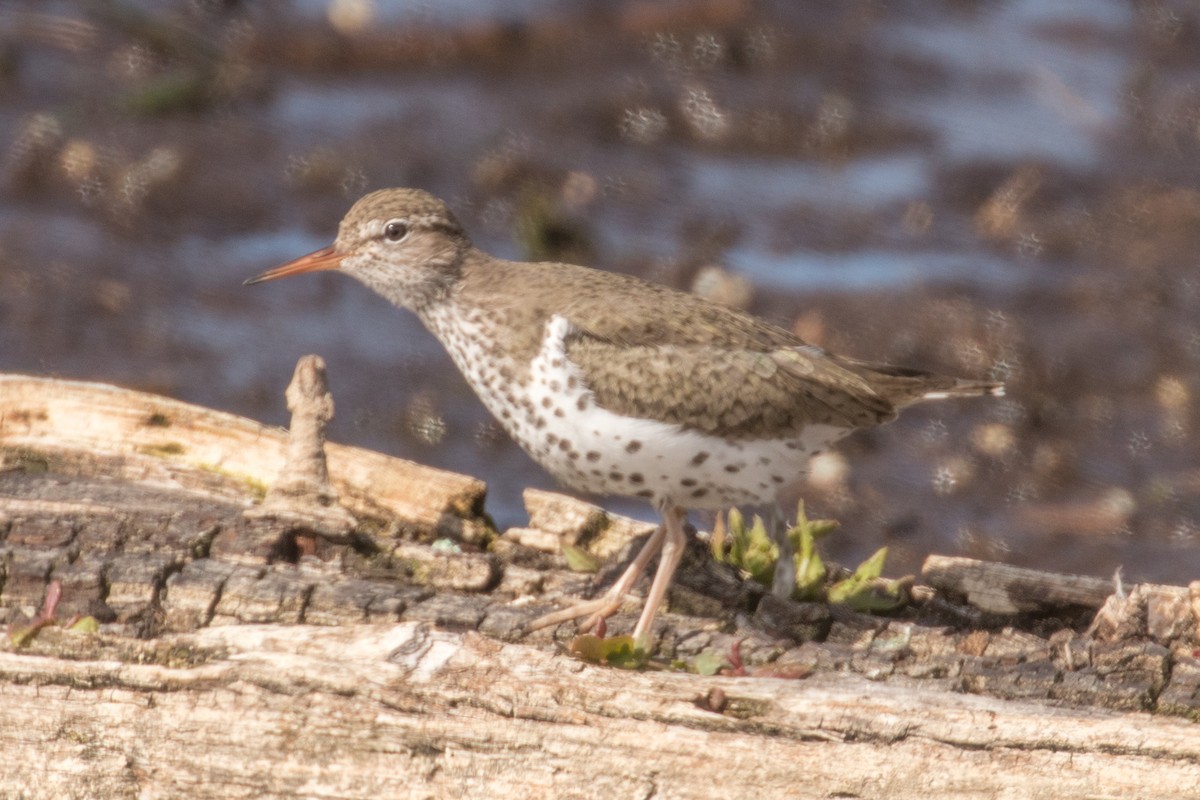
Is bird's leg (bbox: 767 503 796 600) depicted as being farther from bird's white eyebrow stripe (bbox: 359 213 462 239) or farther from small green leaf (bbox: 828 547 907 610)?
bird's white eyebrow stripe (bbox: 359 213 462 239)

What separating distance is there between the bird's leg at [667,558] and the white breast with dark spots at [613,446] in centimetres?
7

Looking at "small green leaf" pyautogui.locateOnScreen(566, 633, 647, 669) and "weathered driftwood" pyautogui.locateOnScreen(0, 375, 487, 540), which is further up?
"weathered driftwood" pyautogui.locateOnScreen(0, 375, 487, 540)

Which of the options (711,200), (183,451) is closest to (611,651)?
(183,451)

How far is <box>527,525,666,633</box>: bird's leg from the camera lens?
578cm

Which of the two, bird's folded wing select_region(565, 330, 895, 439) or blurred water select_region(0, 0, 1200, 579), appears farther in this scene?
blurred water select_region(0, 0, 1200, 579)

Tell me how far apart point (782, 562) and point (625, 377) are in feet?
3.44

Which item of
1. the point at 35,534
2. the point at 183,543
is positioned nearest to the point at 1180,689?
the point at 183,543

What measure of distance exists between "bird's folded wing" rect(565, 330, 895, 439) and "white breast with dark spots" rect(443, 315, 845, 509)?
0.15ft

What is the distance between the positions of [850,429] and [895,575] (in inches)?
105

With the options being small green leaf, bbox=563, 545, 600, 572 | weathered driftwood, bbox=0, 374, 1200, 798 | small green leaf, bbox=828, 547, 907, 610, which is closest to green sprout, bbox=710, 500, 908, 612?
small green leaf, bbox=828, 547, 907, 610

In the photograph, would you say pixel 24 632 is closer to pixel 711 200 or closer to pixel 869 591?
pixel 869 591

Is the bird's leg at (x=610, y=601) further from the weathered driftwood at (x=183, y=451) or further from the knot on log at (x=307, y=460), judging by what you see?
the knot on log at (x=307, y=460)

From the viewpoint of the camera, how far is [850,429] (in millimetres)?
6332

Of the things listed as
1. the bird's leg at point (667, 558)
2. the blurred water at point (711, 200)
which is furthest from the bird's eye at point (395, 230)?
the blurred water at point (711, 200)
